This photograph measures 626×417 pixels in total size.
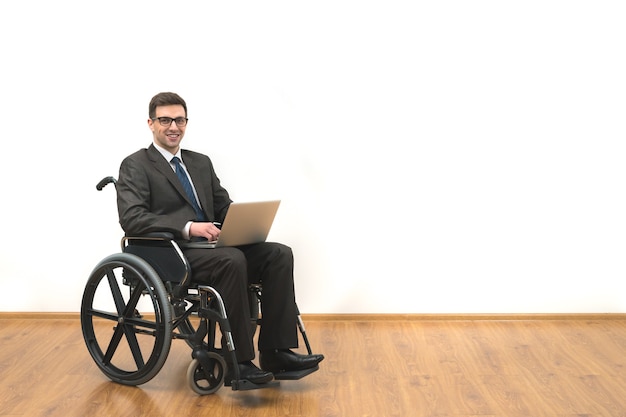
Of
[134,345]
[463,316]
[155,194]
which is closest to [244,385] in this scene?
[134,345]

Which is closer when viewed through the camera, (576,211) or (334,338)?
(334,338)

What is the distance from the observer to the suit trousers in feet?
10.8

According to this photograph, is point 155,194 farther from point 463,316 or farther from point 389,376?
point 463,316

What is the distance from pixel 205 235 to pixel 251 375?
1.89ft

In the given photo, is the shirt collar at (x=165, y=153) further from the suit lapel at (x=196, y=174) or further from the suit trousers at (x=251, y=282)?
the suit trousers at (x=251, y=282)

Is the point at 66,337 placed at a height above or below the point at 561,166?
below

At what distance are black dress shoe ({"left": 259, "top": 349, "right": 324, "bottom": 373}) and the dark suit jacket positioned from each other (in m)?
0.59

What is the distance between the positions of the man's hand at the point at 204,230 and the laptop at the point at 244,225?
31mm

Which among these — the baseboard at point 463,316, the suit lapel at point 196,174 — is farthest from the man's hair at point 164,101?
the baseboard at point 463,316

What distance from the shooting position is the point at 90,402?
10.7 ft

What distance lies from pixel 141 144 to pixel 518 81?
1.92m

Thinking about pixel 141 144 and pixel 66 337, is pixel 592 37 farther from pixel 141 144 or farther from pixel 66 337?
pixel 66 337

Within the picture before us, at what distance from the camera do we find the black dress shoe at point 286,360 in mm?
3402

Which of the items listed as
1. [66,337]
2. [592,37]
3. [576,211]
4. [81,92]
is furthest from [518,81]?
[66,337]
